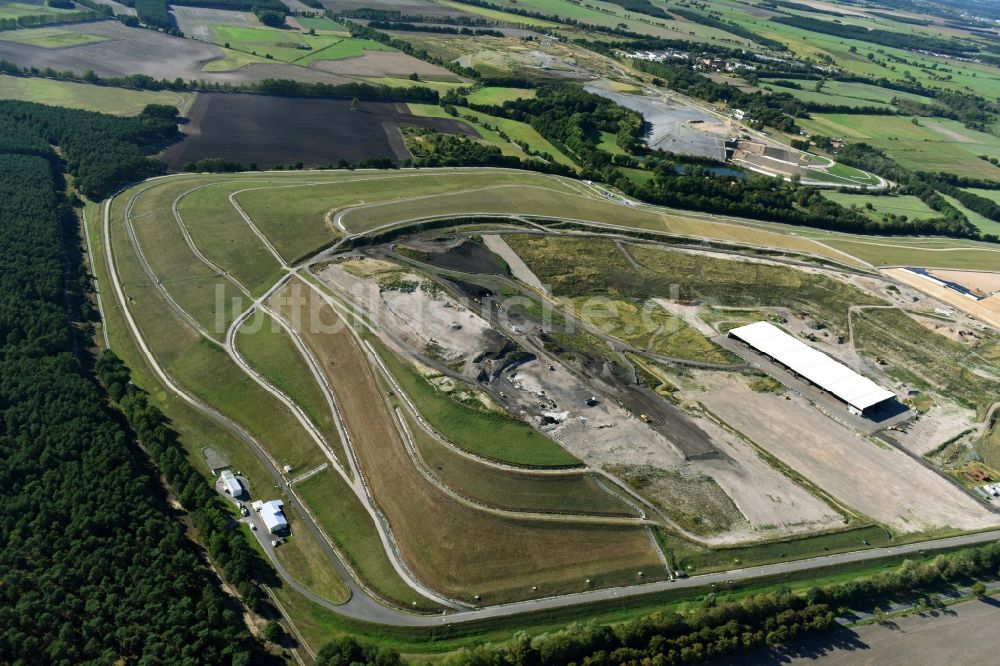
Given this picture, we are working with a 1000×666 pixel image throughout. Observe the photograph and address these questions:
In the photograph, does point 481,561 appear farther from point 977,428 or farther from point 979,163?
point 979,163

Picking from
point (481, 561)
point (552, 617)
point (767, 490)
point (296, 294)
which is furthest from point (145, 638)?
point (767, 490)

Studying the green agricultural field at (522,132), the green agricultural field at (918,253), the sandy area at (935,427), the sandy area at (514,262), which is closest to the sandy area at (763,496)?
the sandy area at (935,427)

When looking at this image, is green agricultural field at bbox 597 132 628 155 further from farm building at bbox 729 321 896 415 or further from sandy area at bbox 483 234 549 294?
farm building at bbox 729 321 896 415

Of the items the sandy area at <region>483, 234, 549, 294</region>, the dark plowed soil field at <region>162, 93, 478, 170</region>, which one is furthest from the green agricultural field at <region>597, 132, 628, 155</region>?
the sandy area at <region>483, 234, 549, 294</region>

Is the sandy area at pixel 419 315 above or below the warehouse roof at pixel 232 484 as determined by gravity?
above

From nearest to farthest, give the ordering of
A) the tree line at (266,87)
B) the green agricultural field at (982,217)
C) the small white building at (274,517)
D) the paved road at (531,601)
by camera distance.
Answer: the paved road at (531,601), the small white building at (274,517), the green agricultural field at (982,217), the tree line at (266,87)

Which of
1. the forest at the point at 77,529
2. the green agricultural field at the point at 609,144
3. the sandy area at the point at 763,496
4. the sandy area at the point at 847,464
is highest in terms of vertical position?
the green agricultural field at the point at 609,144

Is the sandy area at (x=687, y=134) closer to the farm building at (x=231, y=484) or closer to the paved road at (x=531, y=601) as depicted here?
the paved road at (x=531, y=601)
